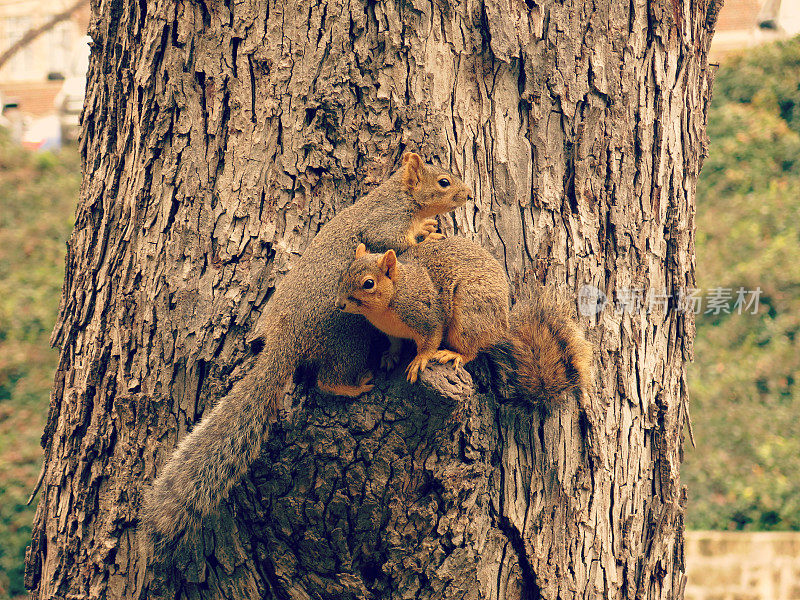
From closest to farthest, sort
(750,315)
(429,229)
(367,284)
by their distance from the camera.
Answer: (367,284) < (429,229) < (750,315)

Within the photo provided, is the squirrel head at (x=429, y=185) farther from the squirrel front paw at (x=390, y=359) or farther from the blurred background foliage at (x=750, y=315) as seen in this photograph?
the blurred background foliage at (x=750, y=315)

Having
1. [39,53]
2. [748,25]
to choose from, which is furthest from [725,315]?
[39,53]

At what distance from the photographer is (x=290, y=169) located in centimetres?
195

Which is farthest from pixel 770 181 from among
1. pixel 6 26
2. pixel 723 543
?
pixel 6 26

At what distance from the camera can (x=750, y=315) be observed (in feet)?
24.7

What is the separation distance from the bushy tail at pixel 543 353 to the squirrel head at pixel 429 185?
0.36 m

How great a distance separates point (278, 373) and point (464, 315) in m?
0.49

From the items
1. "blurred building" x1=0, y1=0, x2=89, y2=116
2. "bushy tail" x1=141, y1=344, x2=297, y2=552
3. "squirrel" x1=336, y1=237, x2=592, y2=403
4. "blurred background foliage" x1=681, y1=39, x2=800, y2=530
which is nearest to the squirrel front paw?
"squirrel" x1=336, y1=237, x2=592, y2=403

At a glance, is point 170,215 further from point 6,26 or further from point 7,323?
point 6,26

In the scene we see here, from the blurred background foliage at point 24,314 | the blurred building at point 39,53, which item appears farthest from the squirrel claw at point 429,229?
the blurred building at point 39,53

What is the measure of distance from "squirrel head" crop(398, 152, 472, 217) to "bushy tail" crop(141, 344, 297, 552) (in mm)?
535

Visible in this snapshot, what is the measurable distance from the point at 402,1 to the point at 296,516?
138cm

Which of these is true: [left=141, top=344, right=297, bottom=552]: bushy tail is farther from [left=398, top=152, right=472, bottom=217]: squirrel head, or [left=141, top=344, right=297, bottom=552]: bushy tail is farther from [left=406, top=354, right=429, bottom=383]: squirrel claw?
[left=398, top=152, right=472, bottom=217]: squirrel head

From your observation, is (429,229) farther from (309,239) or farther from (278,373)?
(278,373)
